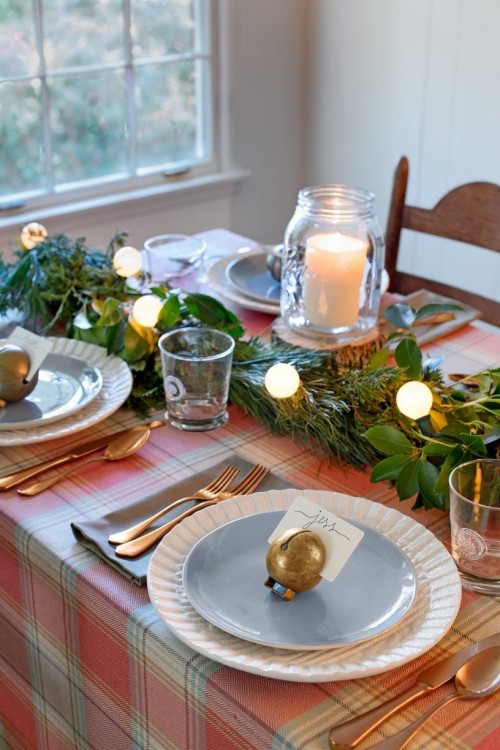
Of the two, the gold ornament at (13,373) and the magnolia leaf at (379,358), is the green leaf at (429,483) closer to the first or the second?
the magnolia leaf at (379,358)

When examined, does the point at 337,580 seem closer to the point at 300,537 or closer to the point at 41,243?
the point at 300,537

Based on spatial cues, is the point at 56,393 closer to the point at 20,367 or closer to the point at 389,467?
the point at 20,367

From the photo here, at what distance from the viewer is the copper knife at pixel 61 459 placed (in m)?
0.97

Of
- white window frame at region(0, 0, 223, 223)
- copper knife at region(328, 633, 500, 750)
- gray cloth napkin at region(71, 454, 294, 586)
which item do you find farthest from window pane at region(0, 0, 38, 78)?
copper knife at region(328, 633, 500, 750)

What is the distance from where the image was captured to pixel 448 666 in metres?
0.71

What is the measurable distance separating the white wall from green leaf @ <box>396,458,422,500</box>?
62.5 inches

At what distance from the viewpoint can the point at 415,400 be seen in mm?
967

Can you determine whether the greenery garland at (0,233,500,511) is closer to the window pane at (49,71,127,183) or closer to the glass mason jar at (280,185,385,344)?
the glass mason jar at (280,185,385,344)

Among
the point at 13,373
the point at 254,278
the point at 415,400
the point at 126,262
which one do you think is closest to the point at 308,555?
the point at 415,400

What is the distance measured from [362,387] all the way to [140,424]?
277 mm

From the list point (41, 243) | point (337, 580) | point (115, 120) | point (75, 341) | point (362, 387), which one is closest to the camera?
point (337, 580)

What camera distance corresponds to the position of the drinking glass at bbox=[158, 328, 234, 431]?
3.54ft

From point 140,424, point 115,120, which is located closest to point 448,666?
point 140,424

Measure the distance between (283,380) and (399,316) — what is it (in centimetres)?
22
